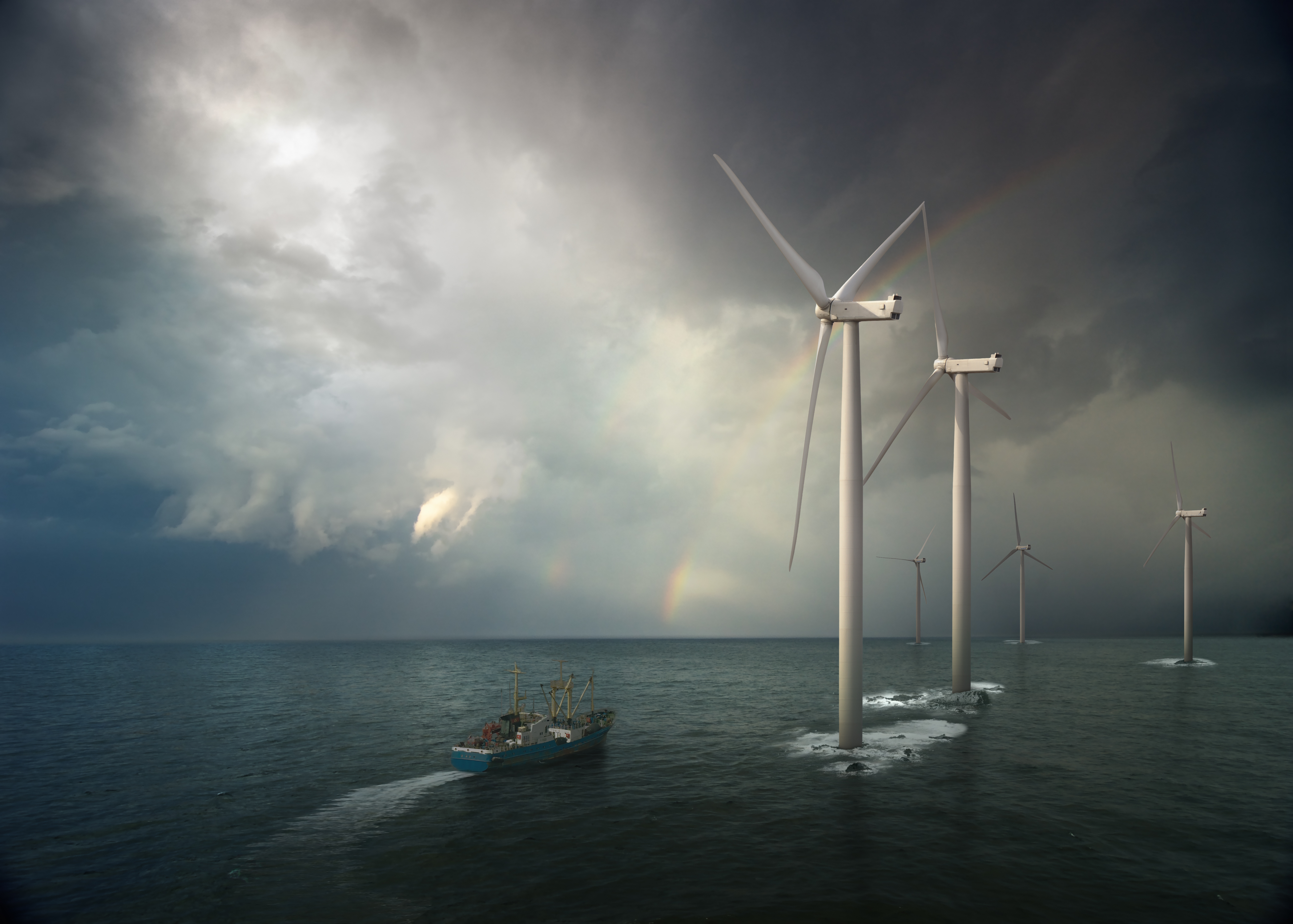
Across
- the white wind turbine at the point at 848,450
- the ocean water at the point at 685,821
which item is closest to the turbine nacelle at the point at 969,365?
the white wind turbine at the point at 848,450

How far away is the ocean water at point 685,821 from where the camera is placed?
28953 millimetres

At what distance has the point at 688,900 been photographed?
2842cm

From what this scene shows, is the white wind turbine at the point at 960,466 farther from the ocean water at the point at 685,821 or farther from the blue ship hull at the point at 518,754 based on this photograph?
the blue ship hull at the point at 518,754

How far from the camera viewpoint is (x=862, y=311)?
49.8m

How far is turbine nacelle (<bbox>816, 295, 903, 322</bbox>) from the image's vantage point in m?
48.8

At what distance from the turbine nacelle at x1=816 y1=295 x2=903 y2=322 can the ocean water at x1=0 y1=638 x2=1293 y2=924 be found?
3653 centimetres

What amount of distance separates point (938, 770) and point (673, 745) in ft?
90.3

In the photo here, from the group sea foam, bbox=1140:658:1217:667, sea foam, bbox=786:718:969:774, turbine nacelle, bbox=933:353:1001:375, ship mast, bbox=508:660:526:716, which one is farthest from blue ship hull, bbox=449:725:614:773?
sea foam, bbox=1140:658:1217:667

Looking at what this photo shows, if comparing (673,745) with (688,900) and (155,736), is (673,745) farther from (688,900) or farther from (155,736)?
(155,736)

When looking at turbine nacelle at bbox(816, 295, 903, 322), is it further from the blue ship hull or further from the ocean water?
the blue ship hull

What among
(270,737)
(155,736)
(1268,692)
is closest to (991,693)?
(1268,692)

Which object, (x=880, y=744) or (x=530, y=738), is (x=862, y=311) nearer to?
(x=880, y=744)

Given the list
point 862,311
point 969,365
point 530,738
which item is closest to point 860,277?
point 862,311

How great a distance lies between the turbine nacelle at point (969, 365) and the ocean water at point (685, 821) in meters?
40.8
